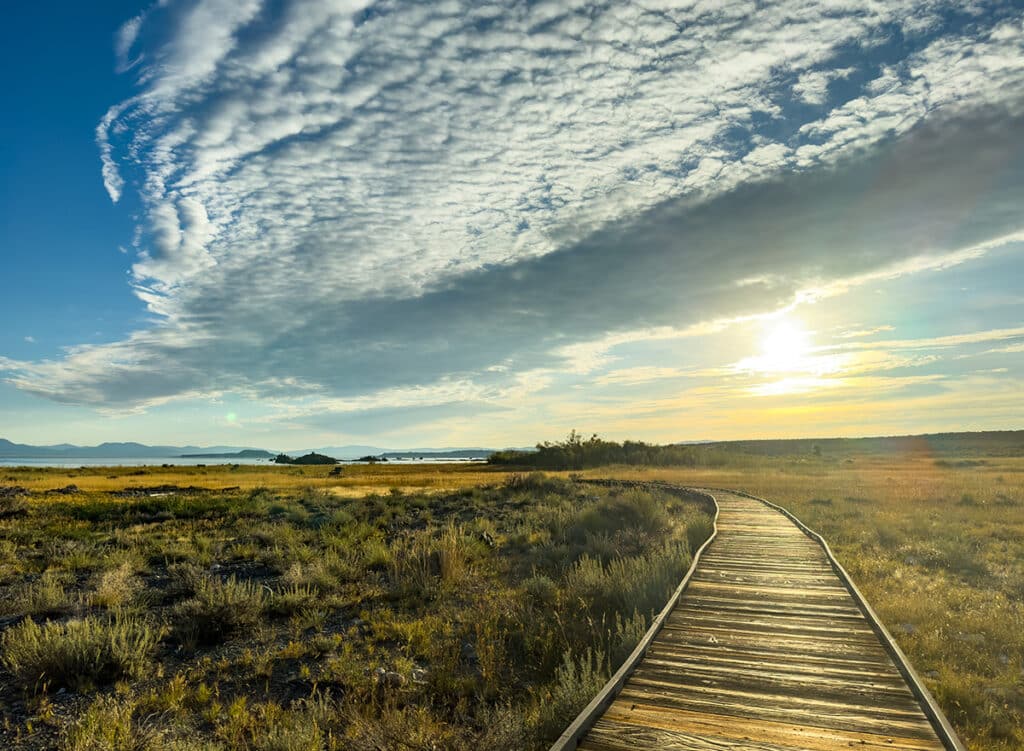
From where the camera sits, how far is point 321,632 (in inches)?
416

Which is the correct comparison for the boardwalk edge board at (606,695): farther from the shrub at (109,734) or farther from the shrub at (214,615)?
the shrub at (214,615)

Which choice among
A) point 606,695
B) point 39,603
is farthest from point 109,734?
point 39,603

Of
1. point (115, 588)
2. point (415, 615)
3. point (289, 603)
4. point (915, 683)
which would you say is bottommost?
point (415, 615)

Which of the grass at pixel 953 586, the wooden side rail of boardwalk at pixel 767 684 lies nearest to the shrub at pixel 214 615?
the wooden side rail of boardwalk at pixel 767 684

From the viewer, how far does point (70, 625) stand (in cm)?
910

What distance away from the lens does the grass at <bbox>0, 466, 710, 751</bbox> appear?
6582mm

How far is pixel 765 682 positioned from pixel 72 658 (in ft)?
29.3

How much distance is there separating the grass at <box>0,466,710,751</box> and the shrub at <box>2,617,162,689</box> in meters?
0.03

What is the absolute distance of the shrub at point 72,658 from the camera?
8.13 meters

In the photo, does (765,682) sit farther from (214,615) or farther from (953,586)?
(953,586)

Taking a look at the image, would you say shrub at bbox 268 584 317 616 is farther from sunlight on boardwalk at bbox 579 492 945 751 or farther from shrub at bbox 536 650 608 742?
sunlight on boardwalk at bbox 579 492 945 751

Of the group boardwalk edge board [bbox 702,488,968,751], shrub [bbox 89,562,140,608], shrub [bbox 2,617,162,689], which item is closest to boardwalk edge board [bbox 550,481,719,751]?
boardwalk edge board [bbox 702,488,968,751]

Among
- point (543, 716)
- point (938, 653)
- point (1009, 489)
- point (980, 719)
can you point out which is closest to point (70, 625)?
point (543, 716)

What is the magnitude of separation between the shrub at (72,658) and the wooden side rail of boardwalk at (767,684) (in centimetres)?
704
